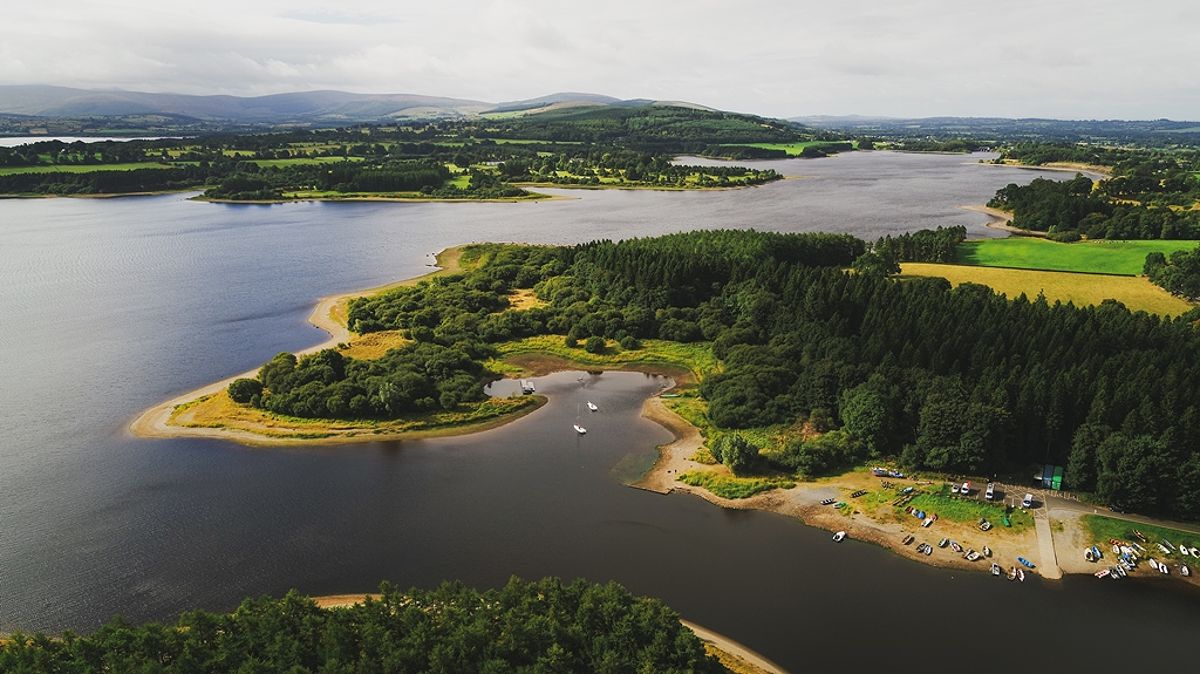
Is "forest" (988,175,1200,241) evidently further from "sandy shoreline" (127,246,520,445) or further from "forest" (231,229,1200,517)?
"sandy shoreline" (127,246,520,445)

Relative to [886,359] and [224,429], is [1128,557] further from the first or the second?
[224,429]

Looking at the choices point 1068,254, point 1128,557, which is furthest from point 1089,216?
point 1128,557

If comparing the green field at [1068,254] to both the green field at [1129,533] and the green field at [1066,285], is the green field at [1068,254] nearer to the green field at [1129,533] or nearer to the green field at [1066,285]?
the green field at [1066,285]

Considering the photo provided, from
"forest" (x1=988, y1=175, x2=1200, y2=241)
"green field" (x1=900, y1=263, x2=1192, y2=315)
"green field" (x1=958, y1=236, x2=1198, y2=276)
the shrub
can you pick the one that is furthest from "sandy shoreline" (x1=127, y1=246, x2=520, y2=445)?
"forest" (x1=988, y1=175, x2=1200, y2=241)

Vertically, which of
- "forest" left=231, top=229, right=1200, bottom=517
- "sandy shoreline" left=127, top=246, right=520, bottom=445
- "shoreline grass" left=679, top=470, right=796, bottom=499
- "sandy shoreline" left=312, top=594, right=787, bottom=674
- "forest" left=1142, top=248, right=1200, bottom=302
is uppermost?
"forest" left=1142, top=248, right=1200, bottom=302

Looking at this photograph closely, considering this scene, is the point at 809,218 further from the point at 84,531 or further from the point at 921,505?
the point at 84,531

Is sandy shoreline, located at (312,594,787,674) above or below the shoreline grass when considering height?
below

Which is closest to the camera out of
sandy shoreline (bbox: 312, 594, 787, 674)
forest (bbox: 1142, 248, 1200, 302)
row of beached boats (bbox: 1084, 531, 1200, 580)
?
sandy shoreline (bbox: 312, 594, 787, 674)
